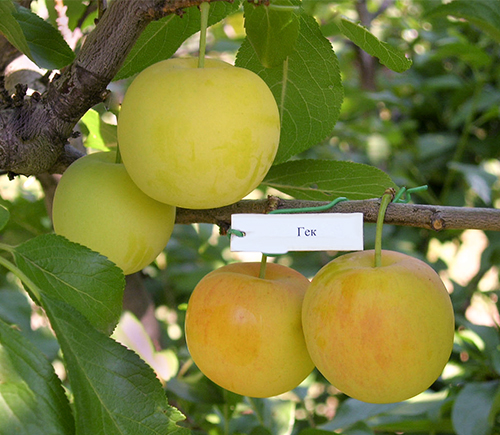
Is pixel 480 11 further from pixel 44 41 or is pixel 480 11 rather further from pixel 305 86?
pixel 44 41

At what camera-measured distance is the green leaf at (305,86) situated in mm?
714

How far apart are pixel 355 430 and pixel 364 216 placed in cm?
49

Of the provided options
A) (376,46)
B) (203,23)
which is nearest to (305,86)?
(376,46)

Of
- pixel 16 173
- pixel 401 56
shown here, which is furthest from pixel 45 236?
pixel 401 56

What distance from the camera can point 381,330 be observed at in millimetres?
546

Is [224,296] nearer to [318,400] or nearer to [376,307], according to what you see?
[376,307]

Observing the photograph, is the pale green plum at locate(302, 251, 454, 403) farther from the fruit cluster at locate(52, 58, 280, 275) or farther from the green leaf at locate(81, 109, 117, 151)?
the green leaf at locate(81, 109, 117, 151)

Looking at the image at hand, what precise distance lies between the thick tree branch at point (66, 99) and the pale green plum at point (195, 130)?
6 centimetres

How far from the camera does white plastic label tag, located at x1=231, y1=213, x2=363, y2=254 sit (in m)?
0.57

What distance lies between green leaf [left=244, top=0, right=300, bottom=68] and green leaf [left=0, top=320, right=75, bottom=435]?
1.39ft

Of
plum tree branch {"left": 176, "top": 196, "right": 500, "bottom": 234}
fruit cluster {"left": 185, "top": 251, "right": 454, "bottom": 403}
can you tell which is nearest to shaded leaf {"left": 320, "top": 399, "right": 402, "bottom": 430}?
fruit cluster {"left": 185, "top": 251, "right": 454, "bottom": 403}

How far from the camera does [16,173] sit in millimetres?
677

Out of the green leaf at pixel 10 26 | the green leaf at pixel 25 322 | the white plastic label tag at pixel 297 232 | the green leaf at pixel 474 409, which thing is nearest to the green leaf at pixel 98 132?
the green leaf at pixel 10 26

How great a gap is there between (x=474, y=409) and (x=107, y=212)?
31.0 inches
